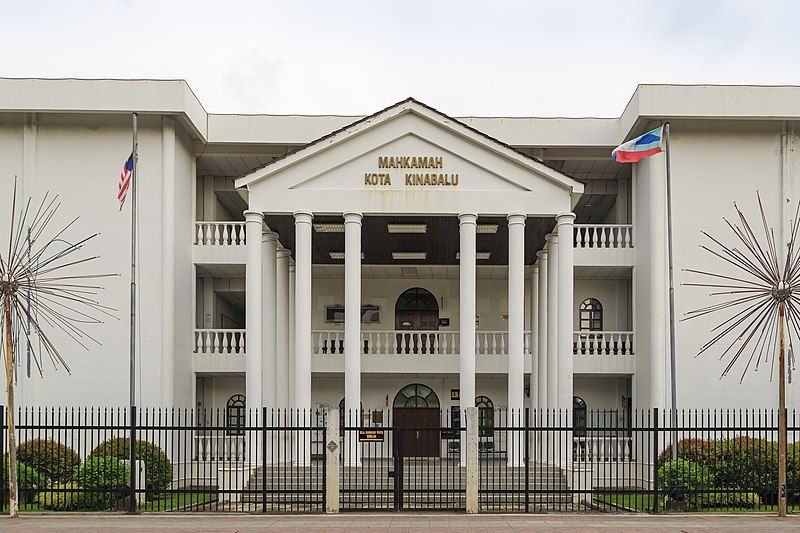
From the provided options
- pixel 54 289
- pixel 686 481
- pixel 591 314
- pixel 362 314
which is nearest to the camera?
pixel 686 481

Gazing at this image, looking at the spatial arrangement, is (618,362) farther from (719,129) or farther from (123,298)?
(123,298)

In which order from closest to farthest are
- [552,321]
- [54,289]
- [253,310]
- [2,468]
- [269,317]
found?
1. [2,468]
2. [253,310]
3. [54,289]
4. [552,321]
5. [269,317]

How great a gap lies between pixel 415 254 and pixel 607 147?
7543 millimetres

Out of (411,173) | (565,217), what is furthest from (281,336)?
(565,217)

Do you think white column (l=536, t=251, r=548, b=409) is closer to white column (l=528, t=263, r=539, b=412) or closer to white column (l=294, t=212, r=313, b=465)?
white column (l=528, t=263, r=539, b=412)

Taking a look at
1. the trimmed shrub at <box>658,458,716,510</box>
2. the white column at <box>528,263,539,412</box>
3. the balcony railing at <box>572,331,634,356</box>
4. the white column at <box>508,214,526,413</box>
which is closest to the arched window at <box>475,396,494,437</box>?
the white column at <box>528,263,539,412</box>

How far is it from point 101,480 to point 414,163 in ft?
39.8

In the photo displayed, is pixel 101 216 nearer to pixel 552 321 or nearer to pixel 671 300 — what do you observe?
pixel 552 321

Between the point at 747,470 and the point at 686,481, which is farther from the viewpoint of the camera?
the point at 747,470

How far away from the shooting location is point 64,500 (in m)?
24.8

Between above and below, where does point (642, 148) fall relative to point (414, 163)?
above

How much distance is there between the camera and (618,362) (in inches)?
1510

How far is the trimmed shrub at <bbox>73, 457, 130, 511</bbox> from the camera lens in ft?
80.8

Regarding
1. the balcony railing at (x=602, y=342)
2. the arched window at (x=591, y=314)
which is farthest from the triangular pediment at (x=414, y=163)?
the arched window at (x=591, y=314)
